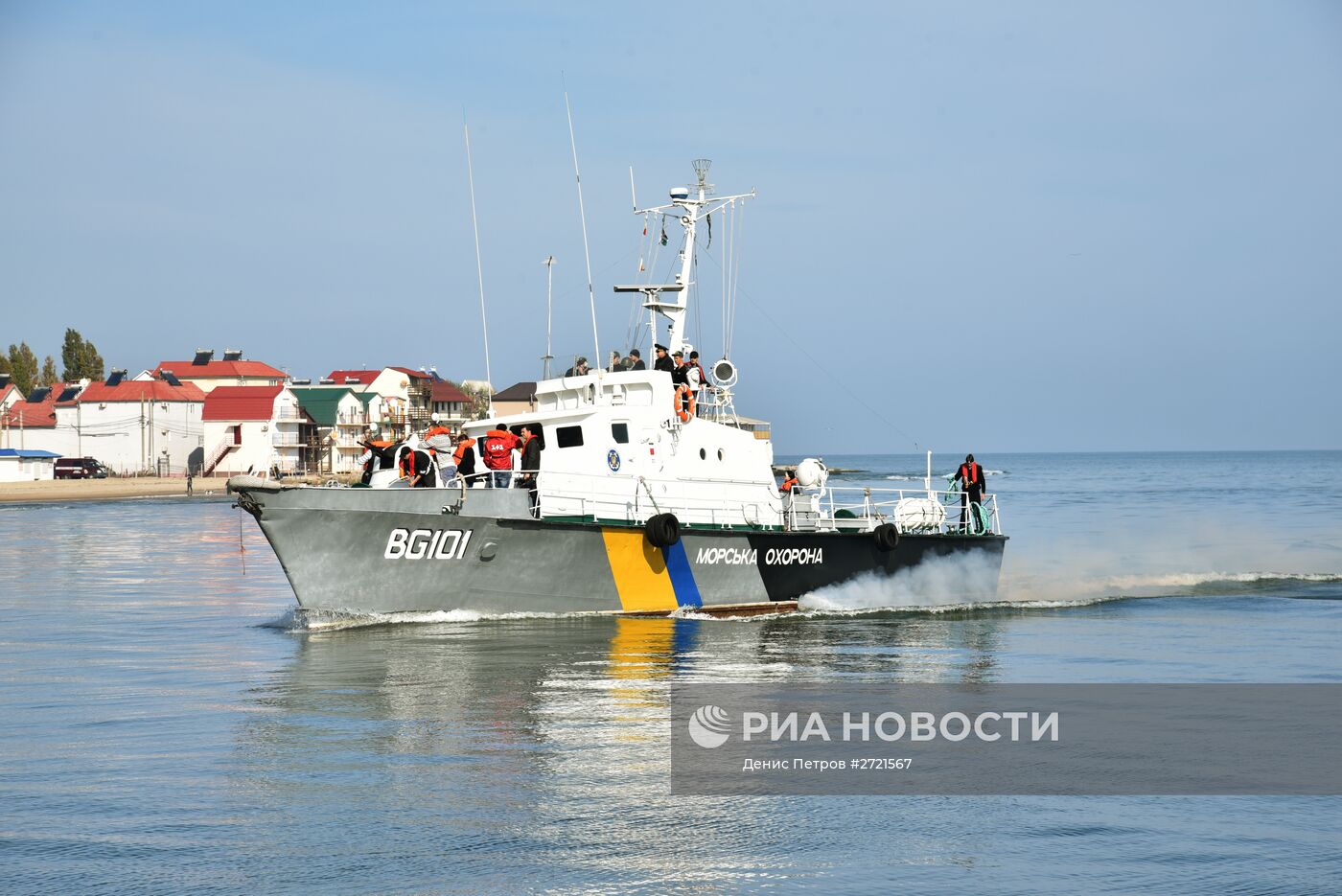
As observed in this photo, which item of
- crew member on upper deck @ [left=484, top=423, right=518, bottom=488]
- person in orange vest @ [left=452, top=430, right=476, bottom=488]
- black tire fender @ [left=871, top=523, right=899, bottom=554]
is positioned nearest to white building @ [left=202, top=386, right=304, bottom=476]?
black tire fender @ [left=871, top=523, right=899, bottom=554]

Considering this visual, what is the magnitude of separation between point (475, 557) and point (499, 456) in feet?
4.74

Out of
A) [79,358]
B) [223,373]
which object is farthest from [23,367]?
[223,373]

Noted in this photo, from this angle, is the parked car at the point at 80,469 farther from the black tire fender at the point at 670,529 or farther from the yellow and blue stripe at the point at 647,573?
the black tire fender at the point at 670,529

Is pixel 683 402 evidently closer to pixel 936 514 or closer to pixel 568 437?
pixel 568 437

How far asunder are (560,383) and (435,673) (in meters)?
6.83

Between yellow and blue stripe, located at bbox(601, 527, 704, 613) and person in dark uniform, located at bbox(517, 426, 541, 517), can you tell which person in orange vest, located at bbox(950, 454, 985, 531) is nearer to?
yellow and blue stripe, located at bbox(601, 527, 704, 613)

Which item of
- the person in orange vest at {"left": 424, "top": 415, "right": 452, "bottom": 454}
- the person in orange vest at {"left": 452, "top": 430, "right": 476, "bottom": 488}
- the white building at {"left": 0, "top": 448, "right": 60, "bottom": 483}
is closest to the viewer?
the person in orange vest at {"left": 452, "top": 430, "right": 476, "bottom": 488}

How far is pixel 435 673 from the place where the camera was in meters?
13.8

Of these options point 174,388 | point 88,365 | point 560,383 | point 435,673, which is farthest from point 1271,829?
point 88,365

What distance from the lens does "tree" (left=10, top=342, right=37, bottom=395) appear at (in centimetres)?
12212

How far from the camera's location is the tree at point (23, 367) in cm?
12212

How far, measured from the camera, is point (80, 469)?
89375 millimetres

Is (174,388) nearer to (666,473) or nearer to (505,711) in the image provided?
(666,473)

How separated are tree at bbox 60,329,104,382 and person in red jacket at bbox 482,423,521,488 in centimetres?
11386
